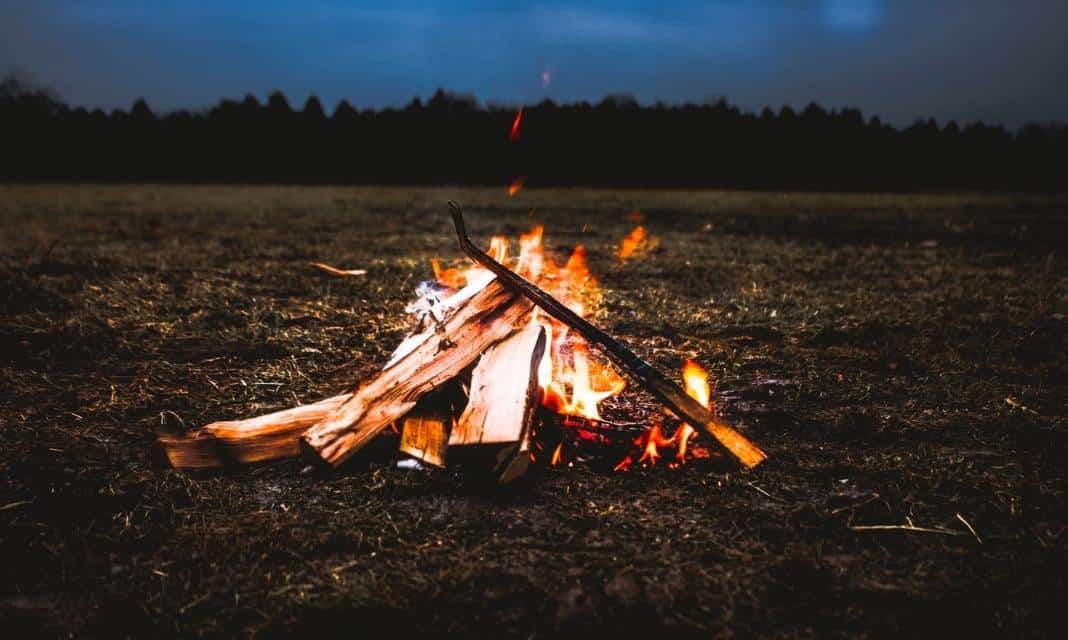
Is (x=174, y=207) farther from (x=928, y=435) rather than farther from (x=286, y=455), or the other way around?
(x=928, y=435)

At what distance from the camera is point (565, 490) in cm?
254

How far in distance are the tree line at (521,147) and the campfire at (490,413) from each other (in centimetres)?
2566

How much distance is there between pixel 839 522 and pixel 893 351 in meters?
2.42

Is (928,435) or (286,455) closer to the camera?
(286,455)

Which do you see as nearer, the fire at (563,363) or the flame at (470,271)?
the fire at (563,363)

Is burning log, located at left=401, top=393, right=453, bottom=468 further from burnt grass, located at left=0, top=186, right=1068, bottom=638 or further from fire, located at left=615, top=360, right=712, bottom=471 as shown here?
fire, located at left=615, top=360, right=712, bottom=471

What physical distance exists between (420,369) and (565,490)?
2.67ft

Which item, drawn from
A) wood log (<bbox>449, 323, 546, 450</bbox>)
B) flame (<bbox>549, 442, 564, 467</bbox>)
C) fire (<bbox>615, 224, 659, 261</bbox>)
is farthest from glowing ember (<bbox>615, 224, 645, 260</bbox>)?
flame (<bbox>549, 442, 564, 467</bbox>)

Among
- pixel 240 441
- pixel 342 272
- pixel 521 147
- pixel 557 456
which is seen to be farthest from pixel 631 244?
pixel 521 147

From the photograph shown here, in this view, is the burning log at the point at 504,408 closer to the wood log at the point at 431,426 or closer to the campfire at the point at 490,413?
the campfire at the point at 490,413

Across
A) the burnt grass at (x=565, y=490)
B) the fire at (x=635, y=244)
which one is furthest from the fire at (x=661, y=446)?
the fire at (x=635, y=244)

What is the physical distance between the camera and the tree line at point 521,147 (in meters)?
29.1

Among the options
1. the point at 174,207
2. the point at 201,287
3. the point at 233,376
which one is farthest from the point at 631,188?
the point at 233,376

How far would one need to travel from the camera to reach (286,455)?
278 cm
